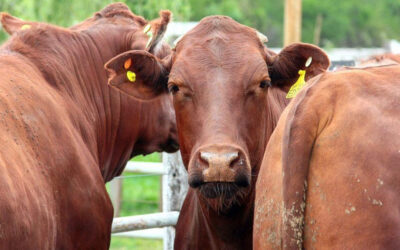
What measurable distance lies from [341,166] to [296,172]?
200mm

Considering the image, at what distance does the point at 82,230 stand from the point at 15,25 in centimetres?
187

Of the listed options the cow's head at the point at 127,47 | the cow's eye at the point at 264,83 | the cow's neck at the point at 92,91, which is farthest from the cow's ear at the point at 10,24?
the cow's eye at the point at 264,83

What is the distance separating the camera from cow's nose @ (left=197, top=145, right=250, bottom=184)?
376cm

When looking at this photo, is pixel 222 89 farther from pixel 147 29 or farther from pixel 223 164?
pixel 147 29

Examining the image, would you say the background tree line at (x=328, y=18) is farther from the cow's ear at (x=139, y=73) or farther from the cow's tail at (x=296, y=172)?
the cow's tail at (x=296, y=172)

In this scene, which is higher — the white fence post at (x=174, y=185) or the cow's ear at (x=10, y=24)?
the cow's ear at (x=10, y=24)

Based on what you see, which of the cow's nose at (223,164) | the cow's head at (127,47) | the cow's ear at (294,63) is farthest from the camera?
the cow's head at (127,47)

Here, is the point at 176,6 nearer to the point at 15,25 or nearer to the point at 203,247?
the point at 15,25

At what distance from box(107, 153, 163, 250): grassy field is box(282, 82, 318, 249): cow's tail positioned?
152 inches

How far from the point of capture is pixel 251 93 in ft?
13.9

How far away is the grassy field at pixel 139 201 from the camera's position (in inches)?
396

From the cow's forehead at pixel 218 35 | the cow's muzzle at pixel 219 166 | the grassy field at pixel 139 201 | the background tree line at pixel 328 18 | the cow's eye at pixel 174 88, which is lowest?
the background tree line at pixel 328 18

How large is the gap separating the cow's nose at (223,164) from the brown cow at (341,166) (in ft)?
2.42

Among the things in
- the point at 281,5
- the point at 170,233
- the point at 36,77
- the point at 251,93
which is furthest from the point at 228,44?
the point at 281,5
